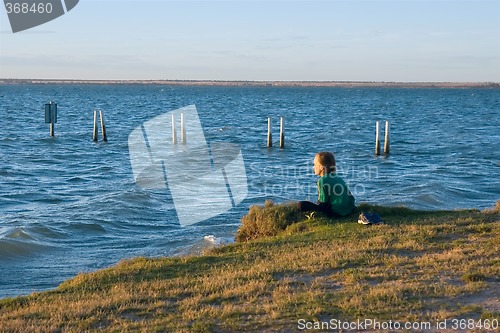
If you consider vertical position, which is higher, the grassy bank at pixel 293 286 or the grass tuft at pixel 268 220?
the grassy bank at pixel 293 286

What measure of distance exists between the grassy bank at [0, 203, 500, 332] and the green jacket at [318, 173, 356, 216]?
0.91m

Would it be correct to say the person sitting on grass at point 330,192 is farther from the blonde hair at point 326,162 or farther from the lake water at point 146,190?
the lake water at point 146,190

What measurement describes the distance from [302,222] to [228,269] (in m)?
3.34

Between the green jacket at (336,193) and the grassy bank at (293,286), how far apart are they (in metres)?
0.91

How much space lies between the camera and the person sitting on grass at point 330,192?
12758 millimetres

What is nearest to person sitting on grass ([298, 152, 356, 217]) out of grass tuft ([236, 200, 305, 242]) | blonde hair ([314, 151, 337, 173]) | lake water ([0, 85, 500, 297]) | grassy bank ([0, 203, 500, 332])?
blonde hair ([314, 151, 337, 173])

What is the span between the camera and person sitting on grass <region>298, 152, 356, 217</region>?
1276cm

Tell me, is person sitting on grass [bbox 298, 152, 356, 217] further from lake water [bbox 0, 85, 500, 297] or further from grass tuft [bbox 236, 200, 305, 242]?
lake water [bbox 0, 85, 500, 297]

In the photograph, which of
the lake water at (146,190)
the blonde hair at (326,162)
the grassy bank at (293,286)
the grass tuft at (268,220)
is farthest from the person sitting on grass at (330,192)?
the lake water at (146,190)

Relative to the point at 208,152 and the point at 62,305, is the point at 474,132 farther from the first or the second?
the point at 62,305

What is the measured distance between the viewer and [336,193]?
1285cm

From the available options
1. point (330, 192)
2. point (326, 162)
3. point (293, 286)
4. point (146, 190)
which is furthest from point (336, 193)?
point (146, 190)

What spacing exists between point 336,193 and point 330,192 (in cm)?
11

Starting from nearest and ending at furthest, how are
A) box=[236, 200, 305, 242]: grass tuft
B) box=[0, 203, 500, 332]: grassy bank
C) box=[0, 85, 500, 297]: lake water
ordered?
box=[0, 203, 500, 332]: grassy bank → box=[236, 200, 305, 242]: grass tuft → box=[0, 85, 500, 297]: lake water
